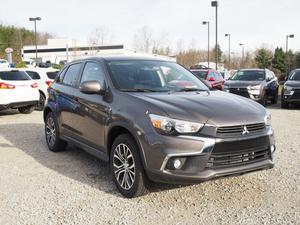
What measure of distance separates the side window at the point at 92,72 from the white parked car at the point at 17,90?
634cm

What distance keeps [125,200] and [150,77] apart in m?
1.78

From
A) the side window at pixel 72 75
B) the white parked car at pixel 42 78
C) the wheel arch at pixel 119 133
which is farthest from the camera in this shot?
the white parked car at pixel 42 78

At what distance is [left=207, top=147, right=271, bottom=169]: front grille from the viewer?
4085 mm

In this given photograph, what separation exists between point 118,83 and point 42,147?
3089 millimetres

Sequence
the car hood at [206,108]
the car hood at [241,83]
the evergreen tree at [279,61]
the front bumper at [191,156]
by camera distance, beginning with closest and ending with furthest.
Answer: the front bumper at [191,156], the car hood at [206,108], the car hood at [241,83], the evergreen tree at [279,61]

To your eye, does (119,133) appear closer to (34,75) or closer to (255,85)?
(34,75)

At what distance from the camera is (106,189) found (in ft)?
16.1

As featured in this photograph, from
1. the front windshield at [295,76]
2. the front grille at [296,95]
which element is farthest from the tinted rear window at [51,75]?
the front windshield at [295,76]

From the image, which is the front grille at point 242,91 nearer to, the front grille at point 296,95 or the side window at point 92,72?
the front grille at point 296,95

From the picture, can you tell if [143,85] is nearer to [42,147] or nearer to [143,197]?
[143,197]

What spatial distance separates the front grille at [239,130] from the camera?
4.08 metres

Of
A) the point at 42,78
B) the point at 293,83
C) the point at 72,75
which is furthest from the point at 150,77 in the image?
the point at 293,83

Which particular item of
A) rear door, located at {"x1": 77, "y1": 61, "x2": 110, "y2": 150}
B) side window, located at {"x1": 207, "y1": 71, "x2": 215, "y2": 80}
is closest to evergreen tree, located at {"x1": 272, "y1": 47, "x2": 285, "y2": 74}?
side window, located at {"x1": 207, "y1": 71, "x2": 215, "y2": 80}

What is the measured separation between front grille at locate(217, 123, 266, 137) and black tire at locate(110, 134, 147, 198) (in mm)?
974
